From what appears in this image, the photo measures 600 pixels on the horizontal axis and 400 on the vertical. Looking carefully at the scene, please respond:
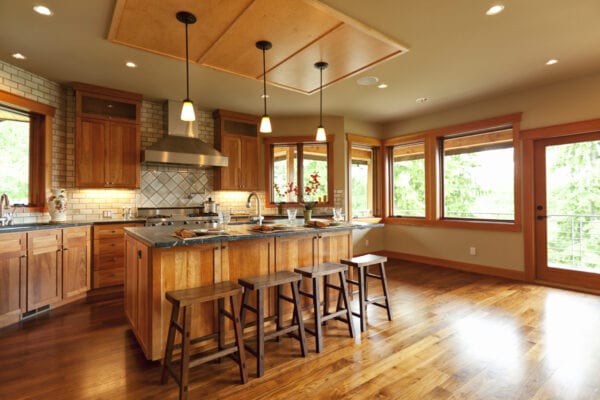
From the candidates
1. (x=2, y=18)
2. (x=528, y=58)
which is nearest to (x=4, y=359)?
(x=2, y=18)

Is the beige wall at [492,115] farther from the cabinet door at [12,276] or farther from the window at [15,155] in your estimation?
the window at [15,155]

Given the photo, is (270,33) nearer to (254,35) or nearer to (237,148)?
(254,35)

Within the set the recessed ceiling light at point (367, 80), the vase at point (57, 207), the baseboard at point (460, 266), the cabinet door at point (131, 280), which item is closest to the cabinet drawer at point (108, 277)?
the vase at point (57, 207)

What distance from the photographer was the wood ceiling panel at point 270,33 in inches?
94.1

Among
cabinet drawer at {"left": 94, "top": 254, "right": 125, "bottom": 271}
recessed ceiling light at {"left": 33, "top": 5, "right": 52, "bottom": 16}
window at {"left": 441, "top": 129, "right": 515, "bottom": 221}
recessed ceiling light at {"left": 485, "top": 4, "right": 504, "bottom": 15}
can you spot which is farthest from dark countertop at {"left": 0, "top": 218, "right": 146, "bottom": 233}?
window at {"left": 441, "top": 129, "right": 515, "bottom": 221}

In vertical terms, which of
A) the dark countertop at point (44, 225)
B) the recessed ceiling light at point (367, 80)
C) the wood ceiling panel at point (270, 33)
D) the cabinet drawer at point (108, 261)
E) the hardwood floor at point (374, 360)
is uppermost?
the recessed ceiling light at point (367, 80)

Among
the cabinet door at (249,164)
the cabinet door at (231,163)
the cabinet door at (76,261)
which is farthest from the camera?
the cabinet door at (249,164)

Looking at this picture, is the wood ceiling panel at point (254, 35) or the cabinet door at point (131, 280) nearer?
the wood ceiling panel at point (254, 35)

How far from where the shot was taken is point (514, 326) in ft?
9.27

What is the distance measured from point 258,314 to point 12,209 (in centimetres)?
330

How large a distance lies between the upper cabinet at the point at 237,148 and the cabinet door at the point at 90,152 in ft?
5.60

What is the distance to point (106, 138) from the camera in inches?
169

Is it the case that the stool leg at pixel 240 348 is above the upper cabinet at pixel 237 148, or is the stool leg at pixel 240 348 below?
below

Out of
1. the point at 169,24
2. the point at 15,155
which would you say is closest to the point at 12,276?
the point at 15,155
